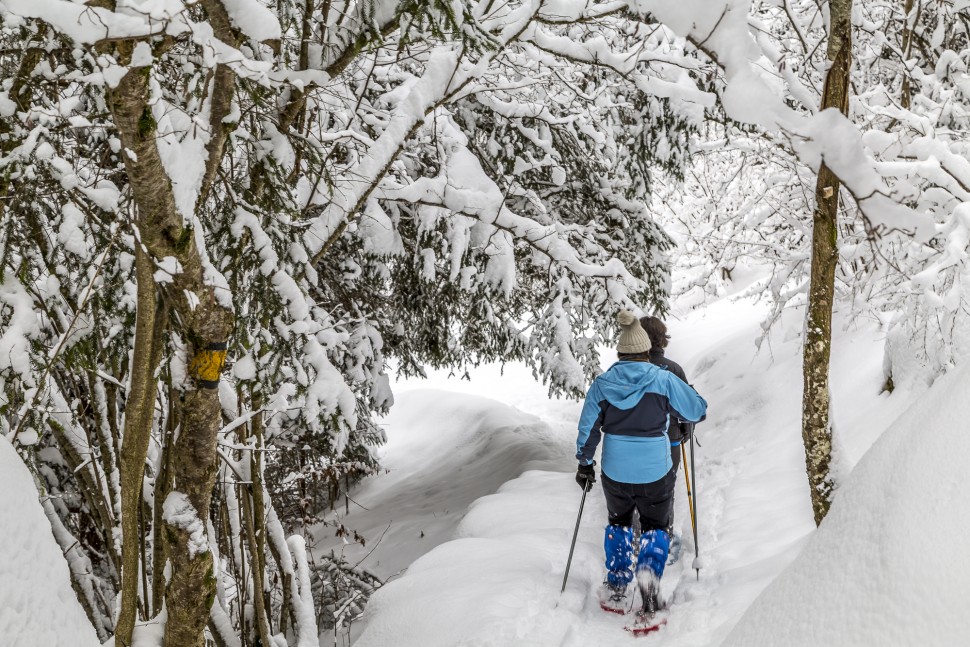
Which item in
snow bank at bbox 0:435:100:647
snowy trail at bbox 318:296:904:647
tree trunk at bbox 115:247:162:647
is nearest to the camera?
snow bank at bbox 0:435:100:647

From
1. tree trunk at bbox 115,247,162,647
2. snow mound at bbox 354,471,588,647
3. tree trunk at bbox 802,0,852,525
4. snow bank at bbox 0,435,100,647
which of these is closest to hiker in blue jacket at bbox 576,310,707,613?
snow mound at bbox 354,471,588,647

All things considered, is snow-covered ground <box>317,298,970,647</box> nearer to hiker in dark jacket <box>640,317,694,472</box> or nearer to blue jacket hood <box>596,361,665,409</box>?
hiker in dark jacket <box>640,317,694,472</box>

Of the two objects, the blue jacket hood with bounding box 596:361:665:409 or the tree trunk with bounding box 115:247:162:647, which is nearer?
the tree trunk with bounding box 115:247:162:647

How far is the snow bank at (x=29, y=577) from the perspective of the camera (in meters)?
1.34

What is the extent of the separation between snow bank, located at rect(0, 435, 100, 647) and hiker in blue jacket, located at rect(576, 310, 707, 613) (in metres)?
3.23

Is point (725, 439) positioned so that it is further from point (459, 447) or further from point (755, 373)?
point (459, 447)

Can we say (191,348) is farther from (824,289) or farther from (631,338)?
(824,289)

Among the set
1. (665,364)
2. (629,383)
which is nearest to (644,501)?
(629,383)

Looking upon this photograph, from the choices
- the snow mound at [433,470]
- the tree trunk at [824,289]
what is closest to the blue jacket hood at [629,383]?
the tree trunk at [824,289]

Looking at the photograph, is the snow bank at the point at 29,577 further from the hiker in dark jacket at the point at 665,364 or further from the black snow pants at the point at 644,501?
the hiker in dark jacket at the point at 665,364

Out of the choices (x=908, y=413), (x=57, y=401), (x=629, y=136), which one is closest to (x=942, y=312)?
(x=629, y=136)

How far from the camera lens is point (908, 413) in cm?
199

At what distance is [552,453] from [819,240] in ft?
22.3

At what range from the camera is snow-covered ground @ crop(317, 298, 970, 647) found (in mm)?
1543
